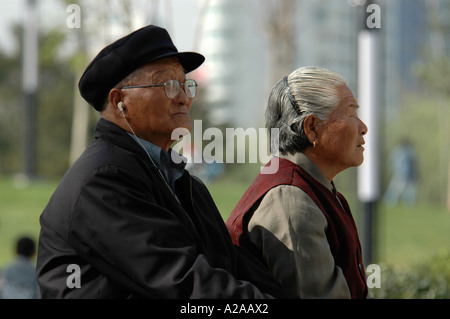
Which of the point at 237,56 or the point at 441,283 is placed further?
the point at 237,56

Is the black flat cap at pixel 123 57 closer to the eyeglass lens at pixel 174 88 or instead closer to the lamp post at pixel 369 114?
the eyeglass lens at pixel 174 88

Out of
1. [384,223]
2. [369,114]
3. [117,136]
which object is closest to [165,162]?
[117,136]

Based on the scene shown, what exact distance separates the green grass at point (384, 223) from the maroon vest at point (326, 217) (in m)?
6.72

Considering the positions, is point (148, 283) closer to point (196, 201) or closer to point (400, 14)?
point (196, 201)

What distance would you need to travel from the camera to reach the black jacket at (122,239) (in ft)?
6.48

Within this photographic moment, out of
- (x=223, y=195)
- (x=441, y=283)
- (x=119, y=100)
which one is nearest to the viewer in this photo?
(x=119, y=100)

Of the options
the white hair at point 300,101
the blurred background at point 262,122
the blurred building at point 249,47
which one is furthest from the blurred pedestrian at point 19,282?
the blurred building at point 249,47

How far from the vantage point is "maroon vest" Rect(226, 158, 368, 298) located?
99.0 inches

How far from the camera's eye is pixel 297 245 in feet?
7.78

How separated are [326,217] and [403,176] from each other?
12.7 m

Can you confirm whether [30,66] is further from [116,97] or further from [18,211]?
[116,97]

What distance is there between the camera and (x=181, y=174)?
7.54ft
